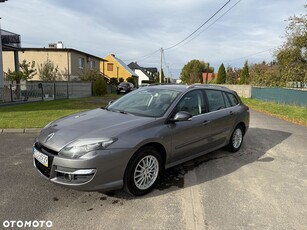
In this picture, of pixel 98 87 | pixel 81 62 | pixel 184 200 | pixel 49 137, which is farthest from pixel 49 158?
pixel 81 62

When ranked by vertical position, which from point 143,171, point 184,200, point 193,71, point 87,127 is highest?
point 193,71

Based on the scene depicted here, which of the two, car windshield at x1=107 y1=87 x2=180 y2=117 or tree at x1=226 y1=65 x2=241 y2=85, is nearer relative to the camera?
car windshield at x1=107 y1=87 x2=180 y2=117

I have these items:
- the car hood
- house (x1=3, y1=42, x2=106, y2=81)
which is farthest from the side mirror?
house (x1=3, y1=42, x2=106, y2=81)

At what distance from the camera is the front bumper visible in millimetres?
3129

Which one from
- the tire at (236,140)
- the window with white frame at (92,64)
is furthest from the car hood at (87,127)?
the window with white frame at (92,64)

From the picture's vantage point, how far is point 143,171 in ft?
12.1

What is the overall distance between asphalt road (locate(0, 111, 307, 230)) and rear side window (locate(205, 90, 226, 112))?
3.70 feet

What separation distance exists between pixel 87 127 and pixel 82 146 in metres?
0.43

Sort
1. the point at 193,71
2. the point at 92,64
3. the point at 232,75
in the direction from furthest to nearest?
the point at 193,71, the point at 232,75, the point at 92,64

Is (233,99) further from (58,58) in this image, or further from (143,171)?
(58,58)

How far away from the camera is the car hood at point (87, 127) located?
10.9ft

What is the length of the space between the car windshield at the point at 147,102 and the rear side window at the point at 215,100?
0.91 m

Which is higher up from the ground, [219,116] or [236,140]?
[219,116]

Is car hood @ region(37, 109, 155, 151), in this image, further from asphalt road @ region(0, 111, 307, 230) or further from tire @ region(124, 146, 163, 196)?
asphalt road @ region(0, 111, 307, 230)
